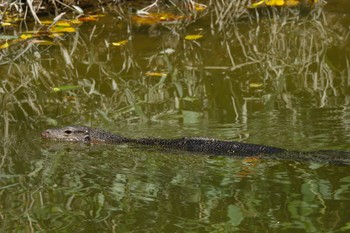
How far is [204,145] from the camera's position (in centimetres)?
825

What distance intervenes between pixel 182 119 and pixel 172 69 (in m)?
2.30

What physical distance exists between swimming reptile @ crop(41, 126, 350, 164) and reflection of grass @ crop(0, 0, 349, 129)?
59cm

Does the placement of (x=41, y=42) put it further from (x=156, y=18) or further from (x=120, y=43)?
(x=156, y=18)

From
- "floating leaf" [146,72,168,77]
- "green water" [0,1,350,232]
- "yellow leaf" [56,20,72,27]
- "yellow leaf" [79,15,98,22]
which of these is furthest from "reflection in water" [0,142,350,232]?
"yellow leaf" [79,15,98,22]

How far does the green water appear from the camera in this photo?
6.36m

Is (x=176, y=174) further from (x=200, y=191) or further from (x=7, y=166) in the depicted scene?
(x=7, y=166)

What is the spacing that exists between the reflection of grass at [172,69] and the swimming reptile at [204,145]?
1.93ft

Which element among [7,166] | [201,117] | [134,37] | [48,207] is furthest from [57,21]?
[48,207]

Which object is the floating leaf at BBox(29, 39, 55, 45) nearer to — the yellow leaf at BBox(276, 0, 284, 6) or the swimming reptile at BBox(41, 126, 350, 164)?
the yellow leaf at BBox(276, 0, 284, 6)

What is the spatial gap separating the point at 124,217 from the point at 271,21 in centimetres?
843

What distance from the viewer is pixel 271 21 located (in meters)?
14.1

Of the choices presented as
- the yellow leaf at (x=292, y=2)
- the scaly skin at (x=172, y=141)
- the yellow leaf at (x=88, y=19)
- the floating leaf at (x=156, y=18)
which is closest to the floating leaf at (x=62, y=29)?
the yellow leaf at (x=88, y=19)

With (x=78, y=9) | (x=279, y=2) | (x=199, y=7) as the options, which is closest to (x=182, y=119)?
(x=78, y=9)

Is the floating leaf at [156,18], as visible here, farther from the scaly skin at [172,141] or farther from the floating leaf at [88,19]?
the scaly skin at [172,141]
